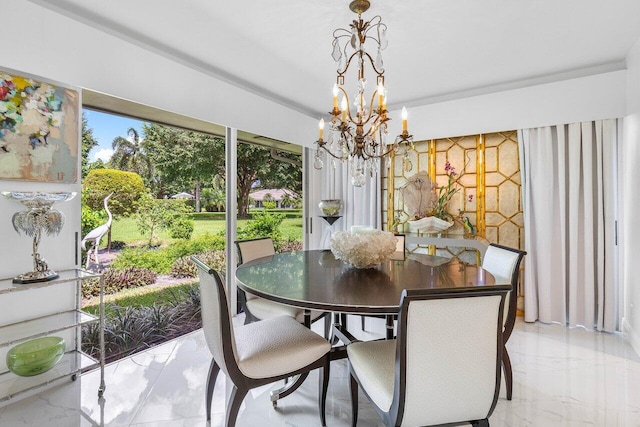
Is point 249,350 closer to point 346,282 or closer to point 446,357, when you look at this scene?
point 346,282

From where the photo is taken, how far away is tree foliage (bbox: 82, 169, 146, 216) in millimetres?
2404

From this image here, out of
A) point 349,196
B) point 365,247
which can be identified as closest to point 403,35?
point 365,247

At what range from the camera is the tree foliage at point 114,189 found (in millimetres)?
2404

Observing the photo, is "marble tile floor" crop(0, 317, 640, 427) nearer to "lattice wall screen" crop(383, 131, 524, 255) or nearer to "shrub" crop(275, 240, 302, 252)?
"lattice wall screen" crop(383, 131, 524, 255)

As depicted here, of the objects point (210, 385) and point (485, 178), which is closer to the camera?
point (210, 385)

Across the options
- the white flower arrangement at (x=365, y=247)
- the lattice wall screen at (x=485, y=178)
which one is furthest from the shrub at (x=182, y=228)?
the lattice wall screen at (x=485, y=178)

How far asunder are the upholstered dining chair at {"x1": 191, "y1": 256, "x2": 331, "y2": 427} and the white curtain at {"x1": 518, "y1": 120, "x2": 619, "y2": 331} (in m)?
2.61

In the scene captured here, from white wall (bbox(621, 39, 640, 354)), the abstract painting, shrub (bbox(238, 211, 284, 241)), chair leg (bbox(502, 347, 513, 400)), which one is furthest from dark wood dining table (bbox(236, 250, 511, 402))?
white wall (bbox(621, 39, 640, 354))

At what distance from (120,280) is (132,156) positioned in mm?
1018

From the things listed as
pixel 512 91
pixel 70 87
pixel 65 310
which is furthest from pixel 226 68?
pixel 512 91

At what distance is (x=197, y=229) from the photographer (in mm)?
3133

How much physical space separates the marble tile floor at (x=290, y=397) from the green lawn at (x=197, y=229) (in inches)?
36.2

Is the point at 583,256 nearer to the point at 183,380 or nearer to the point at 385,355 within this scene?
the point at 385,355

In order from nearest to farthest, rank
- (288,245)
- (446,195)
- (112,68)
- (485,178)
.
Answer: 1. (112,68)
2. (485,178)
3. (446,195)
4. (288,245)
